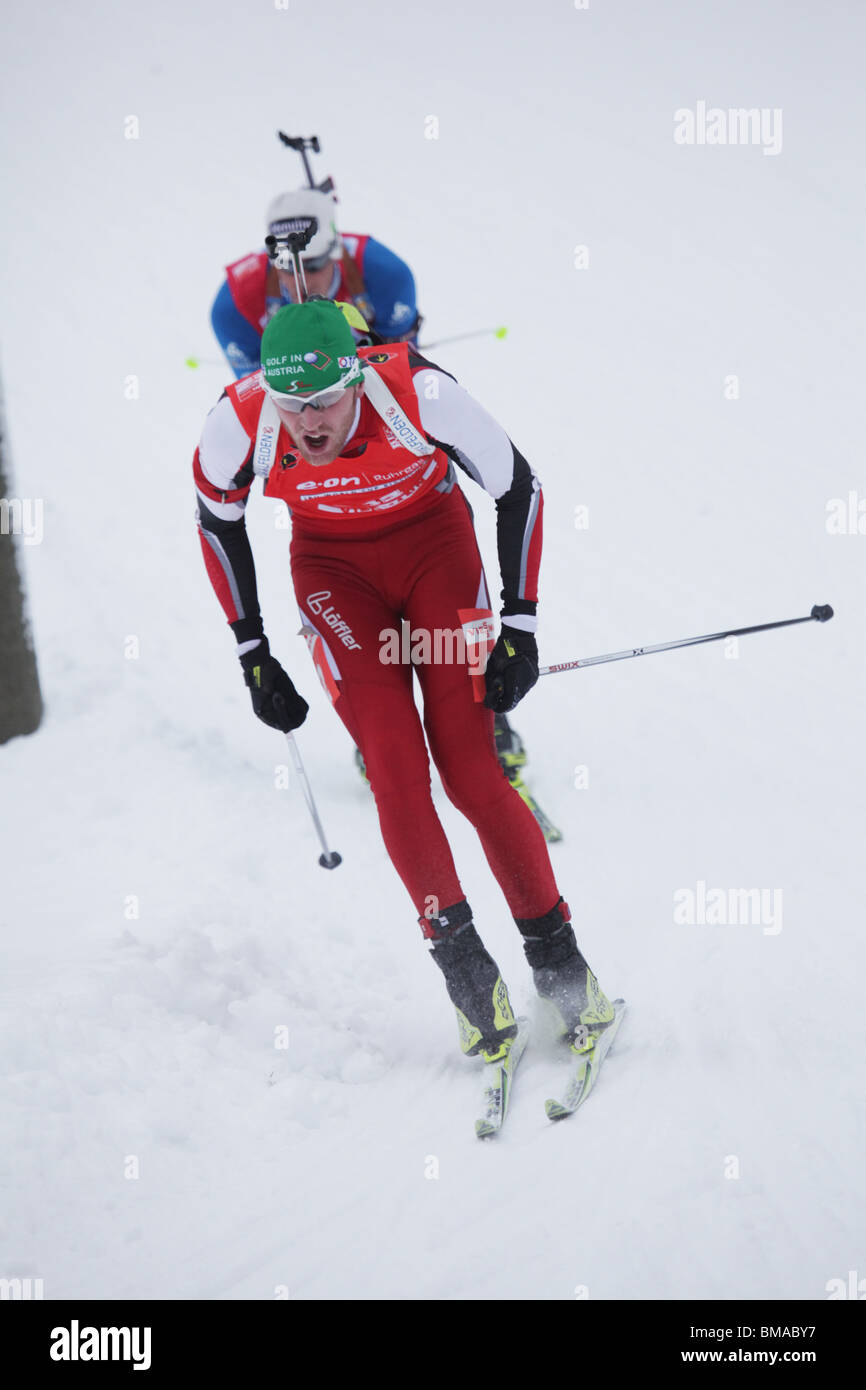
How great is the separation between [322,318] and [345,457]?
1.38 feet

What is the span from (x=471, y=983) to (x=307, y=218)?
3.27m

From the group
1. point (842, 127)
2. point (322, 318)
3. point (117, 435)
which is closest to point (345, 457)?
point (322, 318)

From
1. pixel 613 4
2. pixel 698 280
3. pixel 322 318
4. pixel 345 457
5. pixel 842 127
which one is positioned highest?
pixel 613 4

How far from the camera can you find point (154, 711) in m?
5.58

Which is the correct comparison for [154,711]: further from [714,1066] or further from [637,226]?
[637,226]

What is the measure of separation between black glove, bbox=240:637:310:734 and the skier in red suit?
0.03 meters

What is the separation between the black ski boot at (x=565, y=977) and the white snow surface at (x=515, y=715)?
15cm

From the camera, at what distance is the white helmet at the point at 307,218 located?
4.36 meters

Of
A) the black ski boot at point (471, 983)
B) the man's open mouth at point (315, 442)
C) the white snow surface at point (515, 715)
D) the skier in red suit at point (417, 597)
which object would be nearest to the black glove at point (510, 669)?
the skier in red suit at point (417, 597)

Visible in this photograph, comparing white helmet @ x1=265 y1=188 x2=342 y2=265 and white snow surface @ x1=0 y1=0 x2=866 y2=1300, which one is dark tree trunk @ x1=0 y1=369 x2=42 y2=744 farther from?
white helmet @ x1=265 y1=188 x2=342 y2=265

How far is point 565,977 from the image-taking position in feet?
10.2

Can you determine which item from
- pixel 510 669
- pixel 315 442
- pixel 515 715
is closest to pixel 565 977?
pixel 510 669

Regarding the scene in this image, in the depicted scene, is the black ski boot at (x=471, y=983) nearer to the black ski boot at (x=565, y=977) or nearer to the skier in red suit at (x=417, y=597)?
the skier in red suit at (x=417, y=597)

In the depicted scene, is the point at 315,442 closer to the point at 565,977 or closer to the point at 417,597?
the point at 417,597
